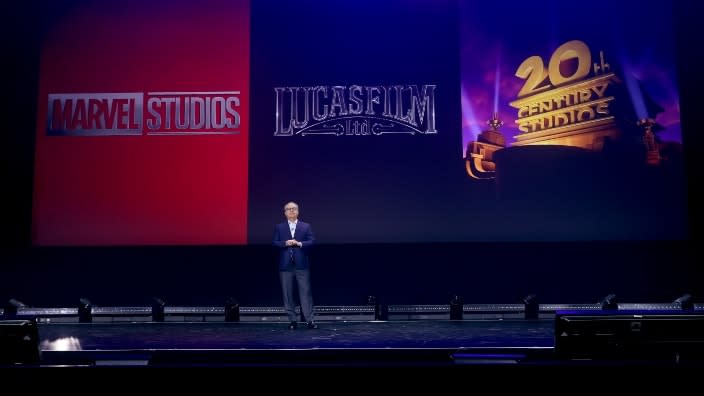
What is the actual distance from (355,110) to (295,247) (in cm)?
217

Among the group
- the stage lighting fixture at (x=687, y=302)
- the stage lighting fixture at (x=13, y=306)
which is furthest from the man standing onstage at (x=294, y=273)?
the stage lighting fixture at (x=687, y=302)

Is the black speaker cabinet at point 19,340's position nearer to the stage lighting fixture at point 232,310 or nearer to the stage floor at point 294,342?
the stage floor at point 294,342

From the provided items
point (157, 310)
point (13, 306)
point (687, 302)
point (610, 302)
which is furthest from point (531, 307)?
point (13, 306)

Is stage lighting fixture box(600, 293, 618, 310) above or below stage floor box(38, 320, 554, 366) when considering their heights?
above

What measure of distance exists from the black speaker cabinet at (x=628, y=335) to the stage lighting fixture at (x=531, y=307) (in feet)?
16.7

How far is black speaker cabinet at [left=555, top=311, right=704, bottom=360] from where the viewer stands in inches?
99.0

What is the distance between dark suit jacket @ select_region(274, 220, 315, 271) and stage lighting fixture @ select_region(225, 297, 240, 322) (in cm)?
126

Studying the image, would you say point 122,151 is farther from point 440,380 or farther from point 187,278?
point 440,380

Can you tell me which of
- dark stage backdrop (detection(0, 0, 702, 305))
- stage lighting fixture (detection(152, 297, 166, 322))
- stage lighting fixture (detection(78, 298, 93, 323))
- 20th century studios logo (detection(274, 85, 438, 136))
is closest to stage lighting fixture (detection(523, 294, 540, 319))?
dark stage backdrop (detection(0, 0, 702, 305))

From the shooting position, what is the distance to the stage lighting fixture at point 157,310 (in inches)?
302

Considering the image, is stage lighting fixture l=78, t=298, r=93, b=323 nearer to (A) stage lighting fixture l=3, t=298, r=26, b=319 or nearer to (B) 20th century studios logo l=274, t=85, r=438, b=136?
(A) stage lighting fixture l=3, t=298, r=26, b=319

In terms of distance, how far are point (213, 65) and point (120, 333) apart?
3.70m

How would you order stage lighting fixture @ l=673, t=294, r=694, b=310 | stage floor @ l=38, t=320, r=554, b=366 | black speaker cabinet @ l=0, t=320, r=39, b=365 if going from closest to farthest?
black speaker cabinet @ l=0, t=320, r=39, b=365, stage floor @ l=38, t=320, r=554, b=366, stage lighting fixture @ l=673, t=294, r=694, b=310

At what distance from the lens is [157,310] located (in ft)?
25.2
